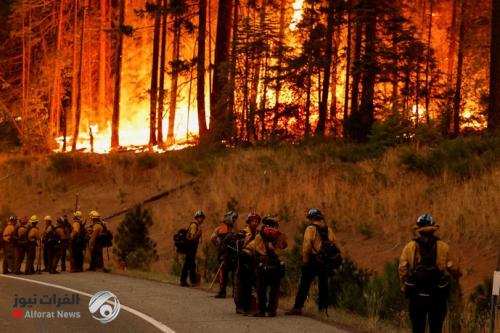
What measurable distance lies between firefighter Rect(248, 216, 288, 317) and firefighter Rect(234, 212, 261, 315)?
0.33 m

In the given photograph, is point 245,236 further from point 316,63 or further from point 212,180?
point 316,63

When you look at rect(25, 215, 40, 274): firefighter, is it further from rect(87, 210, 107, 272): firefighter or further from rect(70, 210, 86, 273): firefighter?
rect(87, 210, 107, 272): firefighter

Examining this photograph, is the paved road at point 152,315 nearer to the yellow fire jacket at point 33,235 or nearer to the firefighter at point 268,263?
the firefighter at point 268,263

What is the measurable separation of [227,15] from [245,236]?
78.9ft

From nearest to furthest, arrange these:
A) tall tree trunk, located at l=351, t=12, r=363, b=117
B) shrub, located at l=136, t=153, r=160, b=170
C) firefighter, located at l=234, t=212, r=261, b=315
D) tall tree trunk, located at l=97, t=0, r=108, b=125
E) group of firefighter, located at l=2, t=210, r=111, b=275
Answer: firefighter, located at l=234, t=212, r=261, b=315, group of firefighter, located at l=2, t=210, r=111, b=275, tall tree trunk, located at l=351, t=12, r=363, b=117, shrub, located at l=136, t=153, r=160, b=170, tall tree trunk, located at l=97, t=0, r=108, b=125

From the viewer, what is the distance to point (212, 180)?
31328 millimetres

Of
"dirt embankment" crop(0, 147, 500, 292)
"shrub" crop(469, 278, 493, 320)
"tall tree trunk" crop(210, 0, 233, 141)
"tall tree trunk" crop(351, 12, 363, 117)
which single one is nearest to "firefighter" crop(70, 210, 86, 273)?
"dirt embankment" crop(0, 147, 500, 292)

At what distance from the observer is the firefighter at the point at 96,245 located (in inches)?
925

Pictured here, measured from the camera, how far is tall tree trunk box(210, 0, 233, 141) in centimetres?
3612

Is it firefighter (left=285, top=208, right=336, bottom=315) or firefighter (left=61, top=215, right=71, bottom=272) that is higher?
firefighter (left=285, top=208, right=336, bottom=315)

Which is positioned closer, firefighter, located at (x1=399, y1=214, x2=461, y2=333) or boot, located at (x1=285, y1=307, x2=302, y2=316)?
firefighter, located at (x1=399, y1=214, x2=461, y2=333)

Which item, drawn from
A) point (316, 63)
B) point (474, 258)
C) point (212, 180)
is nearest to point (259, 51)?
point (316, 63)

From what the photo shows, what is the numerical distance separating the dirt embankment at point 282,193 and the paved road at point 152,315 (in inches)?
198

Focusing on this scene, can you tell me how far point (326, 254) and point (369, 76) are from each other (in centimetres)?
1788
